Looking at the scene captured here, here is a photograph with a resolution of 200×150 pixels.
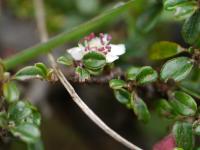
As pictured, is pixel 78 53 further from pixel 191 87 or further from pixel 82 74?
pixel 191 87

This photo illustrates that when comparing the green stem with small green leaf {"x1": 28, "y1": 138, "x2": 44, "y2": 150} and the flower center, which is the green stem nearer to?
the flower center

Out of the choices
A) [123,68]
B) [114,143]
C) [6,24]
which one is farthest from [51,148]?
[6,24]

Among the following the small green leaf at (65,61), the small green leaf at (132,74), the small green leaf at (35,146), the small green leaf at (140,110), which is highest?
the small green leaf at (65,61)

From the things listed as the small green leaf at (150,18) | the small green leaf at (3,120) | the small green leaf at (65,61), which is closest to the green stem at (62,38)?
the small green leaf at (150,18)

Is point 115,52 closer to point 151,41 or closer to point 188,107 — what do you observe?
point 188,107

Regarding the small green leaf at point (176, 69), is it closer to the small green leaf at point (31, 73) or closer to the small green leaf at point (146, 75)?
the small green leaf at point (146, 75)

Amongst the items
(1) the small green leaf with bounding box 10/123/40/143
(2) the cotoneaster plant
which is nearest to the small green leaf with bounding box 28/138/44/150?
(2) the cotoneaster plant
